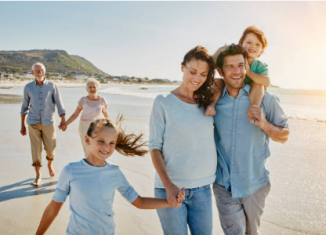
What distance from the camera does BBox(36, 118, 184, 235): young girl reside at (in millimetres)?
2092

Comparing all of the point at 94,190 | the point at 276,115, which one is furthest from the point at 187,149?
the point at 276,115

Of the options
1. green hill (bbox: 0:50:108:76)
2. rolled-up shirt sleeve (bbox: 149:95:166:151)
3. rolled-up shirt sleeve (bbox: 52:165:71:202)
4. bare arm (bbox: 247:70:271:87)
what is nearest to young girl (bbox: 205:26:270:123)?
bare arm (bbox: 247:70:271:87)

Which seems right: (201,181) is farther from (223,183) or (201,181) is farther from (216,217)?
(216,217)

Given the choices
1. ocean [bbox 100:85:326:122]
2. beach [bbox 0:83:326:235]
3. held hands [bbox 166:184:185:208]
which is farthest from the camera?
ocean [bbox 100:85:326:122]

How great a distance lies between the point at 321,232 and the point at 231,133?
7.11ft

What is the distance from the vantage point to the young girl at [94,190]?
6.86ft

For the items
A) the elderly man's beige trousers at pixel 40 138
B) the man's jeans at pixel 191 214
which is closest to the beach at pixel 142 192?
the elderly man's beige trousers at pixel 40 138

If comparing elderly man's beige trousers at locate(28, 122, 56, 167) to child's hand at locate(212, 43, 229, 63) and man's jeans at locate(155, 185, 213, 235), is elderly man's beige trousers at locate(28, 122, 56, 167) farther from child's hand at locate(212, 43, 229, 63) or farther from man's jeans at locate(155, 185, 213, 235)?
child's hand at locate(212, 43, 229, 63)

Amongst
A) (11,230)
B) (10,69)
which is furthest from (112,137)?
(10,69)

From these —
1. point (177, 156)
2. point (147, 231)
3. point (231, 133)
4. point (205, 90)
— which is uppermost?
point (205, 90)

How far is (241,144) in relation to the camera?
2443 millimetres

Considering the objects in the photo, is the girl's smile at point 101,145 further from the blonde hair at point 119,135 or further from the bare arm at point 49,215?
the bare arm at point 49,215

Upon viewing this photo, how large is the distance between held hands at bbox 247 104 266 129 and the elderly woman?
1.19 feet

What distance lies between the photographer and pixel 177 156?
225cm
